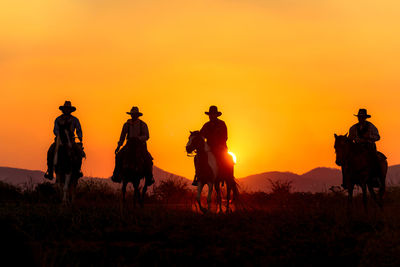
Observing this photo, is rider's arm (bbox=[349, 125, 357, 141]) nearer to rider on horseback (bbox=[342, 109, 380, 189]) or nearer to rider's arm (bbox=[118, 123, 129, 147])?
rider on horseback (bbox=[342, 109, 380, 189])

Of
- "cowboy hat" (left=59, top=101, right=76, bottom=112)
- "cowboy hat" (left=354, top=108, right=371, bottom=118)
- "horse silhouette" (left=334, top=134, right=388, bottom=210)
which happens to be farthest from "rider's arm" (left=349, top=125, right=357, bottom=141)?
"cowboy hat" (left=59, top=101, right=76, bottom=112)

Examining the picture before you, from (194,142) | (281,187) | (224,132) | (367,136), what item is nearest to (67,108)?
(194,142)

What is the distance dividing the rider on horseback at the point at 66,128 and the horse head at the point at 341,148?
771 cm

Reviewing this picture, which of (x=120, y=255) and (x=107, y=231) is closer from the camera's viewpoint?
(x=120, y=255)

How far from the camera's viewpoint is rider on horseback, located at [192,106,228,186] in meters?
18.6

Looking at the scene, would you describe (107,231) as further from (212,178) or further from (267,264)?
(212,178)

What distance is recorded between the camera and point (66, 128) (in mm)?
19266

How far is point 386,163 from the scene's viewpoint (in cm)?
1995

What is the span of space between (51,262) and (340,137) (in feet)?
34.8

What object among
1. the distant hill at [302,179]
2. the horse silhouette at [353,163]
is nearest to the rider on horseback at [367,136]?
the horse silhouette at [353,163]

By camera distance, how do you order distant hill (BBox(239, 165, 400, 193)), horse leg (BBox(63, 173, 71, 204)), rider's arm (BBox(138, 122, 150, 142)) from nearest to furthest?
horse leg (BBox(63, 173, 71, 204))
rider's arm (BBox(138, 122, 150, 142))
distant hill (BBox(239, 165, 400, 193))

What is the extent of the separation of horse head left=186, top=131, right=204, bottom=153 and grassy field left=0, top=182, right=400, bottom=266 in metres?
2.39

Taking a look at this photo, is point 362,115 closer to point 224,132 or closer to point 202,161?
point 224,132

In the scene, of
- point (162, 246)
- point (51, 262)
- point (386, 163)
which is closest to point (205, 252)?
point (162, 246)
